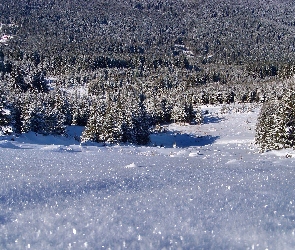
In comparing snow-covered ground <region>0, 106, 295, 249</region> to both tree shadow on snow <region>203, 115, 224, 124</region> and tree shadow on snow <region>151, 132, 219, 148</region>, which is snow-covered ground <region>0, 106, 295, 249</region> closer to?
tree shadow on snow <region>151, 132, 219, 148</region>

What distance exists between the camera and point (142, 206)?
8.53 metres

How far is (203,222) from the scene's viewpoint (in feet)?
25.1

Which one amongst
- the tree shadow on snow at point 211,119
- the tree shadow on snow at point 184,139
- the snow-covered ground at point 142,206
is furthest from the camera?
the tree shadow on snow at point 211,119

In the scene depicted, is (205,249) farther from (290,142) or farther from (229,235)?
(290,142)

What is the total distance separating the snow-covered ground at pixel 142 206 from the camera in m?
6.75

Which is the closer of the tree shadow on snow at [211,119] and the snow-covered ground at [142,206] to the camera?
the snow-covered ground at [142,206]

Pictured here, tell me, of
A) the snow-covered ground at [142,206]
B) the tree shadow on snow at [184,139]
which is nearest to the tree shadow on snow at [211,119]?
the tree shadow on snow at [184,139]

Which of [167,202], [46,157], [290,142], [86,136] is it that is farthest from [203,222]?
[86,136]

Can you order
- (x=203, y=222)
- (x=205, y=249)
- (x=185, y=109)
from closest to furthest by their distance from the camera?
(x=205, y=249), (x=203, y=222), (x=185, y=109)

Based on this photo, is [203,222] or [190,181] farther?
[190,181]

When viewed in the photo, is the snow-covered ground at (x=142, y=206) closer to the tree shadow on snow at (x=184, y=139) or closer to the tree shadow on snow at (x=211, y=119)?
the tree shadow on snow at (x=184, y=139)

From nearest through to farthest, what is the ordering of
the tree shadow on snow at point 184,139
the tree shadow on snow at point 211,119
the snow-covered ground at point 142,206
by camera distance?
the snow-covered ground at point 142,206
the tree shadow on snow at point 184,139
the tree shadow on snow at point 211,119

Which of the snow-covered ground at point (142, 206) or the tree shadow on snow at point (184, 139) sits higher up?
the snow-covered ground at point (142, 206)

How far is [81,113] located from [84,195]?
67.3 metres
